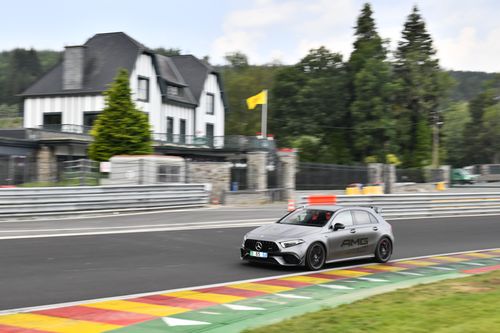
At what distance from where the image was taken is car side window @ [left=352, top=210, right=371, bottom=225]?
13.6 meters

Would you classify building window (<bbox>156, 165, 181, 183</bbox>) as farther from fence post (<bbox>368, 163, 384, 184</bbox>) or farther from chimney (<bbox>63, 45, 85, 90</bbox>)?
fence post (<bbox>368, 163, 384, 184</bbox>)

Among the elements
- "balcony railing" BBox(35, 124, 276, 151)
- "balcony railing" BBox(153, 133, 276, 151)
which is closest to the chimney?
"balcony railing" BBox(35, 124, 276, 151)

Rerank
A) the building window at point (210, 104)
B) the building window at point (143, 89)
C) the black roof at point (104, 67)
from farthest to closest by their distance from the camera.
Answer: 1. the building window at point (210, 104)
2. the building window at point (143, 89)
3. the black roof at point (104, 67)

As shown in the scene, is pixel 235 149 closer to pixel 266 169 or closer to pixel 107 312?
pixel 266 169

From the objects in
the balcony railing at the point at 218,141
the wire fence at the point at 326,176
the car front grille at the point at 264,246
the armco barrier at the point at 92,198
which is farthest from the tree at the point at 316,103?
the car front grille at the point at 264,246

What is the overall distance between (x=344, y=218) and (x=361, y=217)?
2.07 ft

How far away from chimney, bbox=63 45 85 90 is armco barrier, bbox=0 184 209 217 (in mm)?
21032

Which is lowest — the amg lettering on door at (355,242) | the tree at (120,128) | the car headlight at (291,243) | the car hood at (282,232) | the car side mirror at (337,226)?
the amg lettering on door at (355,242)

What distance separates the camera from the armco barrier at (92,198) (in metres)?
21.3

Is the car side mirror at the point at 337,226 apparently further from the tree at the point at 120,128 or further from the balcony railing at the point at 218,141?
the balcony railing at the point at 218,141

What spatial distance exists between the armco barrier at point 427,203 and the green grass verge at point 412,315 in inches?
621

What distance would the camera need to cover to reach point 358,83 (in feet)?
209

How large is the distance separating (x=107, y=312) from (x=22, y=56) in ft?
465

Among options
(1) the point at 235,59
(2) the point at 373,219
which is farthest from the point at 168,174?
(1) the point at 235,59
